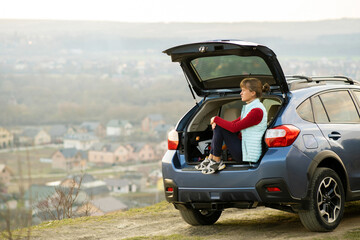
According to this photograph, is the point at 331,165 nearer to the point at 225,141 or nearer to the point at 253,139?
the point at 253,139

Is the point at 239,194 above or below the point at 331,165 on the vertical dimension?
below

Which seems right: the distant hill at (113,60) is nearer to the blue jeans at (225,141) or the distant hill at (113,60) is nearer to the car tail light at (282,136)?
the blue jeans at (225,141)

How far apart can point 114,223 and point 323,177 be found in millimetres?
3348

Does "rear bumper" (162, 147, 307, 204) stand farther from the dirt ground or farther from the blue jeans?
the dirt ground

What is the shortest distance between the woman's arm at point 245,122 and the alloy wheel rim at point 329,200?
0.95 metres

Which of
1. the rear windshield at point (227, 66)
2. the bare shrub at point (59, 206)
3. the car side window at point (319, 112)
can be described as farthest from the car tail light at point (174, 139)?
the bare shrub at point (59, 206)

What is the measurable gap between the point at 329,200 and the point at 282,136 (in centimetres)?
96

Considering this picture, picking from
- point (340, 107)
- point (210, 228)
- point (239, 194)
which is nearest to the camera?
point (239, 194)

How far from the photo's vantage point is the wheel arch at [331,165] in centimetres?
→ 655

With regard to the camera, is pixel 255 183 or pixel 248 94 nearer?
pixel 255 183

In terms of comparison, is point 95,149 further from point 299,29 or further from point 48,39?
point 299,29

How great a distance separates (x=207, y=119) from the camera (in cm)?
770

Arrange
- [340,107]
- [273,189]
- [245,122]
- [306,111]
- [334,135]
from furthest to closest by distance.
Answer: [340,107] → [334,135] → [306,111] → [245,122] → [273,189]

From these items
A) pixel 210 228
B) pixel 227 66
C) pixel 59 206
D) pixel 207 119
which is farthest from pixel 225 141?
pixel 59 206
